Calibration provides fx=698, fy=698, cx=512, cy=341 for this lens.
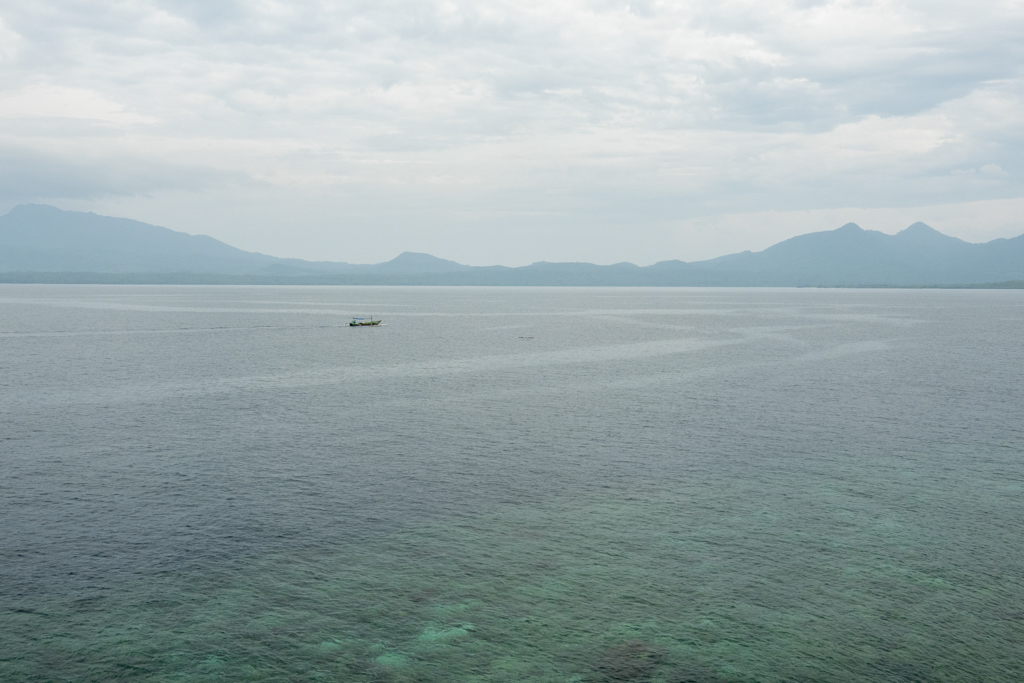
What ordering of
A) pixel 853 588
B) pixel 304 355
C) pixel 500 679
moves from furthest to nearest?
1. pixel 304 355
2. pixel 853 588
3. pixel 500 679

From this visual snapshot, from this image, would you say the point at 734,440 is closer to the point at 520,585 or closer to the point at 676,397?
the point at 676,397

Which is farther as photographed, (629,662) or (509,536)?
(509,536)

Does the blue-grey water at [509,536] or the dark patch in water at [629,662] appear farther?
the blue-grey water at [509,536]

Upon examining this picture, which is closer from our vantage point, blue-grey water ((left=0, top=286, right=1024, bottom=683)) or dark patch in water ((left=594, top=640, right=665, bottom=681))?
dark patch in water ((left=594, top=640, right=665, bottom=681))

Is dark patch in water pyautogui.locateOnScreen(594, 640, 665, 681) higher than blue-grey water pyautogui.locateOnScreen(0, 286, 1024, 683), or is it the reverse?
blue-grey water pyautogui.locateOnScreen(0, 286, 1024, 683)

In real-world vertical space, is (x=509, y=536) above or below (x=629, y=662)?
above

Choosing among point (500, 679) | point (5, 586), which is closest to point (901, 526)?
point (500, 679)

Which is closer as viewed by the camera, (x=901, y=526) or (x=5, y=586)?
(x=5, y=586)

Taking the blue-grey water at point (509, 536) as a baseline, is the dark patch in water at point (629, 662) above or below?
below
